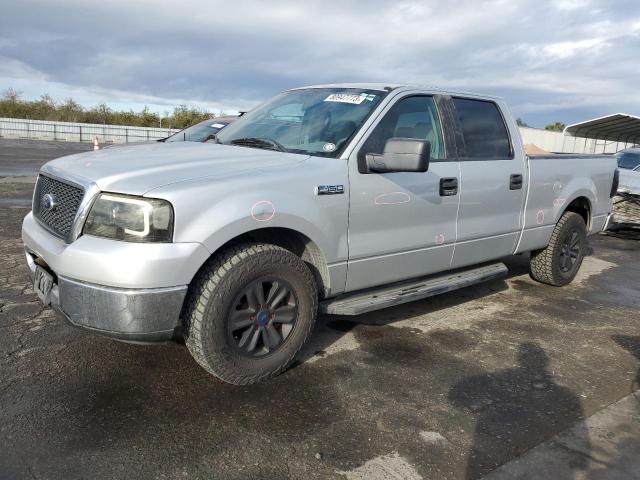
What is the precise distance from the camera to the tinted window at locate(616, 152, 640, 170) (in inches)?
400

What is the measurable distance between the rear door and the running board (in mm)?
123

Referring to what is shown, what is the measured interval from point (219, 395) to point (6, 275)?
3.10m

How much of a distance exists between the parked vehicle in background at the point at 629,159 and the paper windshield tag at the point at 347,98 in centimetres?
811

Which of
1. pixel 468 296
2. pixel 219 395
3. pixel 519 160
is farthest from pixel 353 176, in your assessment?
pixel 468 296

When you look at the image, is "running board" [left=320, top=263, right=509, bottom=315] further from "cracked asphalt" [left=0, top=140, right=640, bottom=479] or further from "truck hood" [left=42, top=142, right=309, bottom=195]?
"truck hood" [left=42, top=142, right=309, bottom=195]

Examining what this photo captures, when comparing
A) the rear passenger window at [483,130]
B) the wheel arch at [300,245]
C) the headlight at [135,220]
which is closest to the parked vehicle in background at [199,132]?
the rear passenger window at [483,130]

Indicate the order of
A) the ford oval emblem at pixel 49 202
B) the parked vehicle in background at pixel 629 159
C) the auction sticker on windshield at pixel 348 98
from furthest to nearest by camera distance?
the parked vehicle in background at pixel 629 159 → the auction sticker on windshield at pixel 348 98 → the ford oval emblem at pixel 49 202

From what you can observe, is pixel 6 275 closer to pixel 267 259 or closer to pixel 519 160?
pixel 267 259

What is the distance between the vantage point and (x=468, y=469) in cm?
256

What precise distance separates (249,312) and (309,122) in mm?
1531

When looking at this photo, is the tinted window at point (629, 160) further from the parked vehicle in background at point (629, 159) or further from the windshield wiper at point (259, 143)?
the windshield wiper at point (259, 143)

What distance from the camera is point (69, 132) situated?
40.3 metres

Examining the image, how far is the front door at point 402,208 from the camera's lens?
3582 millimetres

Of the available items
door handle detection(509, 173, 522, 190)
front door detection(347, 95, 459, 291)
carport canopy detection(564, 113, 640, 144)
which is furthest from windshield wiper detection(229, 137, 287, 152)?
carport canopy detection(564, 113, 640, 144)
